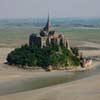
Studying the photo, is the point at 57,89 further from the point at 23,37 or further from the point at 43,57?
the point at 23,37

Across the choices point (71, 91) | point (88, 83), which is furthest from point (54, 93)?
point (88, 83)

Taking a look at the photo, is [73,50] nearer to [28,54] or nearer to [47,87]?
[28,54]

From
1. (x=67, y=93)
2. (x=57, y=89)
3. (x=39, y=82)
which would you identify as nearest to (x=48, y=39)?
(x=39, y=82)

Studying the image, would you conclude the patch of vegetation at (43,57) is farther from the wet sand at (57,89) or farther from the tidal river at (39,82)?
the tidal river at (39,82)

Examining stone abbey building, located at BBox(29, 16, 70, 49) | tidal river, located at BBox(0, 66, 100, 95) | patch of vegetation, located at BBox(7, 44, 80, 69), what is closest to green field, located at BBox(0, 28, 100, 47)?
stone abbey building, located at BBox(29, 16, 70, 49)

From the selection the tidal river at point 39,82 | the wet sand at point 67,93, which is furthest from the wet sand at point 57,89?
the tidal river at point 39,82

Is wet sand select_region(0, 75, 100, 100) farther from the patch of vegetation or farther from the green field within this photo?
the green field
